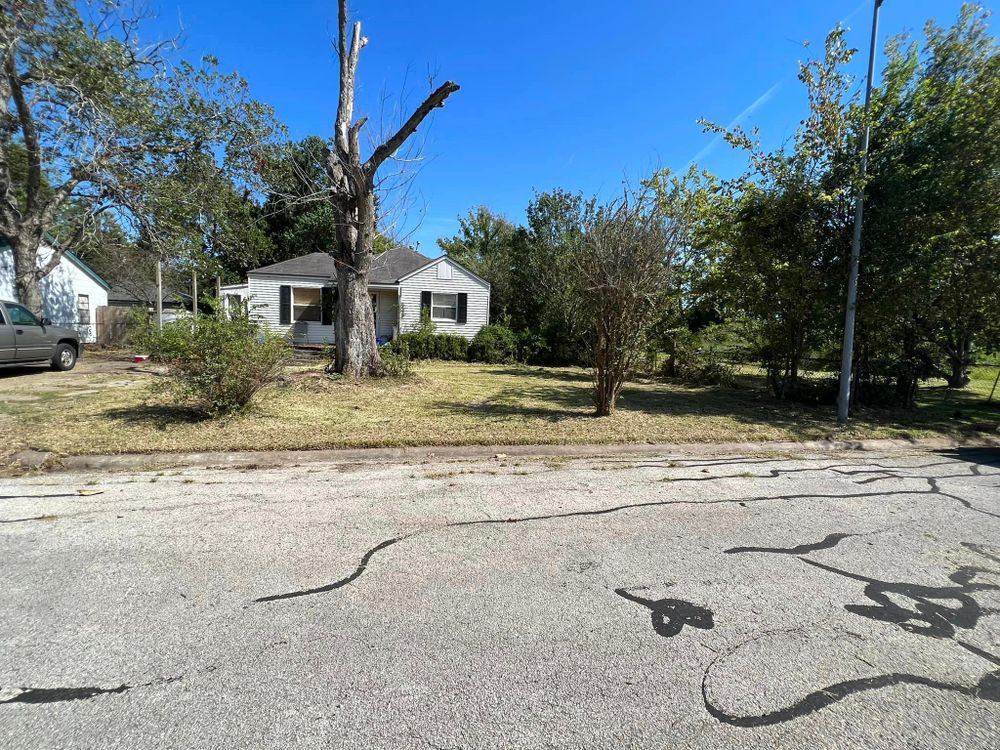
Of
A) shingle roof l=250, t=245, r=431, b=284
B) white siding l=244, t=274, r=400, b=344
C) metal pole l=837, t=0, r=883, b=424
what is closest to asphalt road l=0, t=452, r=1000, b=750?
metal pole l=837, t=0, r=883, b=424

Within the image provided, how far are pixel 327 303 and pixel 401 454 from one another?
17659 millimetres

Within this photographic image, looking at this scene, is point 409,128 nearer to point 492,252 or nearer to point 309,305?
point 309,305

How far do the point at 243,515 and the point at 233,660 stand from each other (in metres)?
2.16

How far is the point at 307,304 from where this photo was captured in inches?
879

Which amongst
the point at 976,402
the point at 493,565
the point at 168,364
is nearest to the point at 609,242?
the point at 493,565

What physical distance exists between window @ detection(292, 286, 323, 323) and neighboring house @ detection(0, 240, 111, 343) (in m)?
8.38

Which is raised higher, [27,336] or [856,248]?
[856,248]

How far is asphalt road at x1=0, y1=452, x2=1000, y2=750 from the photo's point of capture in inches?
85.6

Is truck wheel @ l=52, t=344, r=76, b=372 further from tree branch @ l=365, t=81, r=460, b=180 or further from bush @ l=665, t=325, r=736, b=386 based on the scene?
bush @ l=665, t=325, r=736, b=386

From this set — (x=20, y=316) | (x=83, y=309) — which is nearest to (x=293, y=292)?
(x=83, y=309)

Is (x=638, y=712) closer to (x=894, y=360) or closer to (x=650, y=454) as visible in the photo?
(x=650, y=454)

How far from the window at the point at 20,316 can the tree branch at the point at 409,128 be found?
29.7 feet

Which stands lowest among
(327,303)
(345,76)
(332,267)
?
(327,303)

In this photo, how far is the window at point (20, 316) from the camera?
12430 millimetres
